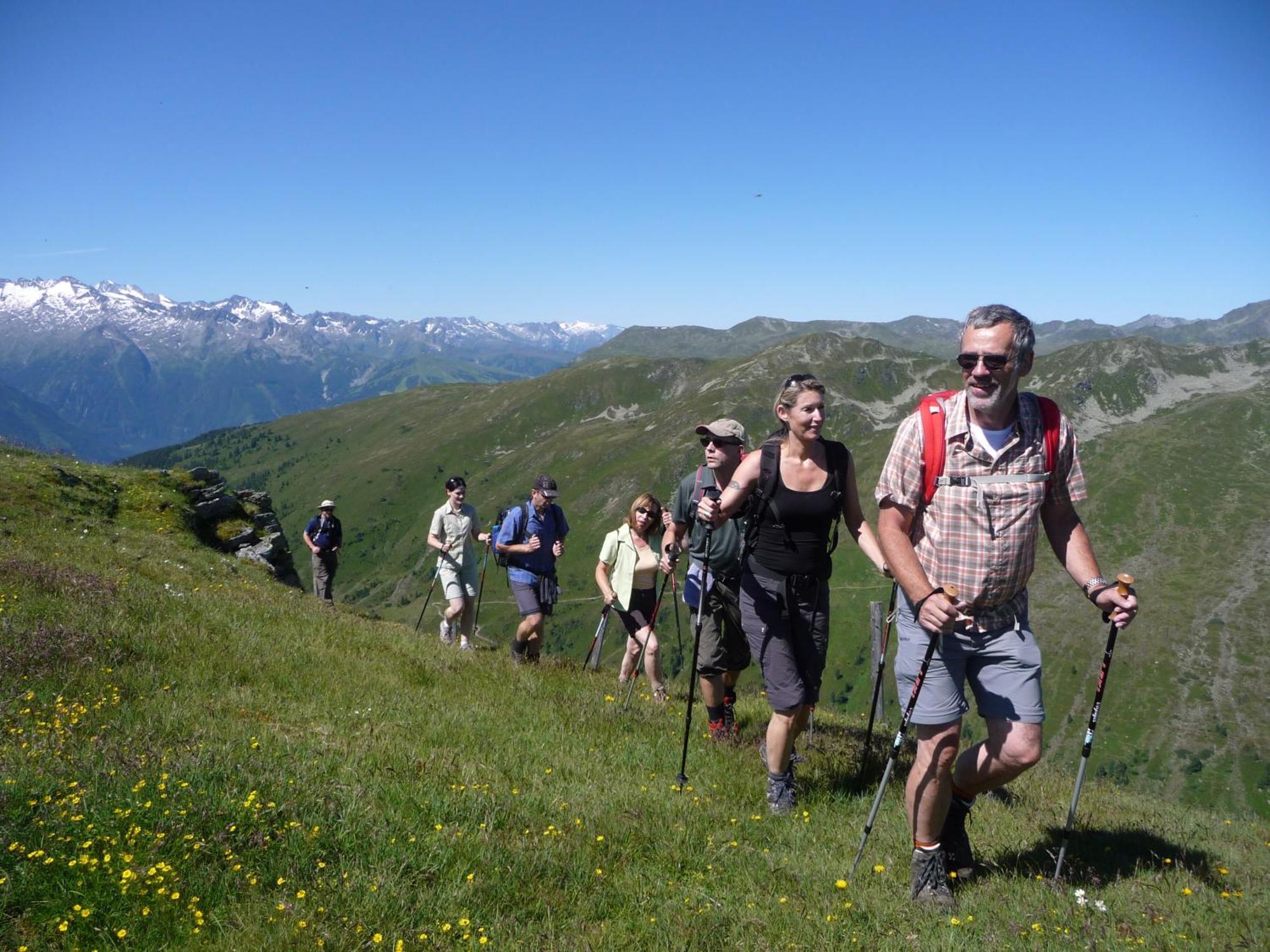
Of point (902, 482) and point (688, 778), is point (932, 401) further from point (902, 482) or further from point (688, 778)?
point (688, 778)

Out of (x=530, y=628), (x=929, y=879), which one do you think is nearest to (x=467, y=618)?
(x=530, y=628)

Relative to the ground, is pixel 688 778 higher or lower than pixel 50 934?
lower

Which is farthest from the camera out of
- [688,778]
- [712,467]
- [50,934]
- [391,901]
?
[712,467]

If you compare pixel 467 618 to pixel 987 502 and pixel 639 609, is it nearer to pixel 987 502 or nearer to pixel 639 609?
pixel 639 609

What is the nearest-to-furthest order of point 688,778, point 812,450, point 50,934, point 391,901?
point 50,934, point 391,901, point 812,450, point 688,778

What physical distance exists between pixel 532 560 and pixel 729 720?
14.0 feet

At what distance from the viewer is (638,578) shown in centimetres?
1009

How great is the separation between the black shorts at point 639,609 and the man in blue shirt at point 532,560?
1.55 m

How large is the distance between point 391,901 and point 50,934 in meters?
1.56

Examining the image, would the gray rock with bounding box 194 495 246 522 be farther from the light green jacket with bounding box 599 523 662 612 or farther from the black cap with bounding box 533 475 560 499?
the light green jacket with bounding box 599 523 662 612

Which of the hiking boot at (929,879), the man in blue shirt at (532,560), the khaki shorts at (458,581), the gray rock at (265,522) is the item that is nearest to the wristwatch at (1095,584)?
the hiking boot at (929,879)

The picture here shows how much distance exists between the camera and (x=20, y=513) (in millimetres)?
16594

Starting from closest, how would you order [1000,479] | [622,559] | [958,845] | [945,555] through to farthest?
1. [1000,479]
2. [945,555]
3. [958,845]
4. [622,559]

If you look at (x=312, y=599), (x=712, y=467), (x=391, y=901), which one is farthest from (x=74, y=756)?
(x=312, y=599)
